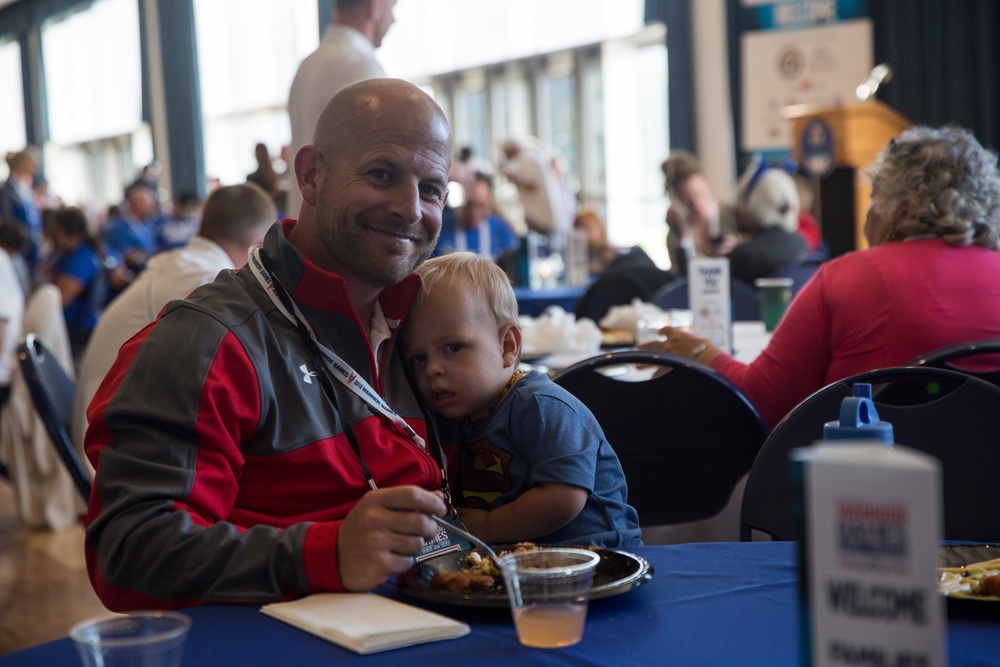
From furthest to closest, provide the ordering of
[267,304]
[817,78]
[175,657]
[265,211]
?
[817,78]
[265,211]
[267,304]
[175,657]

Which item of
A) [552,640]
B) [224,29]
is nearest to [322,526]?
[552,640]

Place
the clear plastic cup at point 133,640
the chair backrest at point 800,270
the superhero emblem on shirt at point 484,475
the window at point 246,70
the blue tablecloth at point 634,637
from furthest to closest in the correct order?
the window at point 246,70, the chair backrest at point 800,270, the superhero emblem on shirt at point 484,475, the blue tablecloth at point 634,637, the clear plastic cup at point 133,640

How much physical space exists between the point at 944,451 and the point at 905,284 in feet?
2.20

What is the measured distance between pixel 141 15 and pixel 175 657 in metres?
18.0

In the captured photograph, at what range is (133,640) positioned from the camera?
0.71 m

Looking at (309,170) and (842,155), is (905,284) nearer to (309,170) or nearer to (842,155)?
(309,170)

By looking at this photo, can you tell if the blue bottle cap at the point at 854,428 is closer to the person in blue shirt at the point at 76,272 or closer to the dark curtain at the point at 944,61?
the person in blue shirt at the point at 76,272

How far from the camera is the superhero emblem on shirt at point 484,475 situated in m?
1.49

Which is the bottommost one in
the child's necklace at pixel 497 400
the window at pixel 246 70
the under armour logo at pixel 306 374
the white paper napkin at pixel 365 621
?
the white paper napkin at pixel 365 621

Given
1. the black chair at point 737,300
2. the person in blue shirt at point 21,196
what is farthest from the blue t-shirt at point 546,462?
the person in blue shirt at point 21,196

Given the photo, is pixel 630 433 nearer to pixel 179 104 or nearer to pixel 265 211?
pixel 265 211

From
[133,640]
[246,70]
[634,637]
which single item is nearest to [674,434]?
[634,637]

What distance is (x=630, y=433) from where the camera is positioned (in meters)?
1.83

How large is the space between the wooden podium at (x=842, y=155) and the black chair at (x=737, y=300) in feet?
1.89
